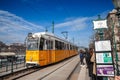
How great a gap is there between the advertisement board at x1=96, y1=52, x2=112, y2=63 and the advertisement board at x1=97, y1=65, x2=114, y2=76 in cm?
20

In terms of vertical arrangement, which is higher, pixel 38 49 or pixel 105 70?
pixel 38 49

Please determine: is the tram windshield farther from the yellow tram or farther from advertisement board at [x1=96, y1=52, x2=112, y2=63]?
advertisement board at [x1=96, y1=52, x2=112, y2=63]

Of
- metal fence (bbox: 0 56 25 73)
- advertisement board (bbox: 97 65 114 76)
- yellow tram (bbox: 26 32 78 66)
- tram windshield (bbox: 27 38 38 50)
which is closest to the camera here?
advertisement board (bbox: 97 65 114 76)

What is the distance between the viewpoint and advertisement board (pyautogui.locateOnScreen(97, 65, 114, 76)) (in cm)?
618

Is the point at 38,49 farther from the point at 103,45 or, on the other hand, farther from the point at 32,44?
the point at 103,45

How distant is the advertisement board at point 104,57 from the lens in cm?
623

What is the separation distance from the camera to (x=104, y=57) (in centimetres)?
630

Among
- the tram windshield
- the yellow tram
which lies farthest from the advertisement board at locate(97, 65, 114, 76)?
the tram windshield

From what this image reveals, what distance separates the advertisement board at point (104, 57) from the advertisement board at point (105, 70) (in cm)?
20

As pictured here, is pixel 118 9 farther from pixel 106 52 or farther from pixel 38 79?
pixel 38 79

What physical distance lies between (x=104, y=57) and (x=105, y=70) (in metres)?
0.51

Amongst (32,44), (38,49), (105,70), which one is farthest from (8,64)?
(105,70)

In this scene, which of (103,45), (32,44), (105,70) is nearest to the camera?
(105,70)

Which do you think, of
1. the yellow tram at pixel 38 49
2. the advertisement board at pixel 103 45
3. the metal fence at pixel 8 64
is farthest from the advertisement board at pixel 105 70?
the yellow tram at pixel 38 49
